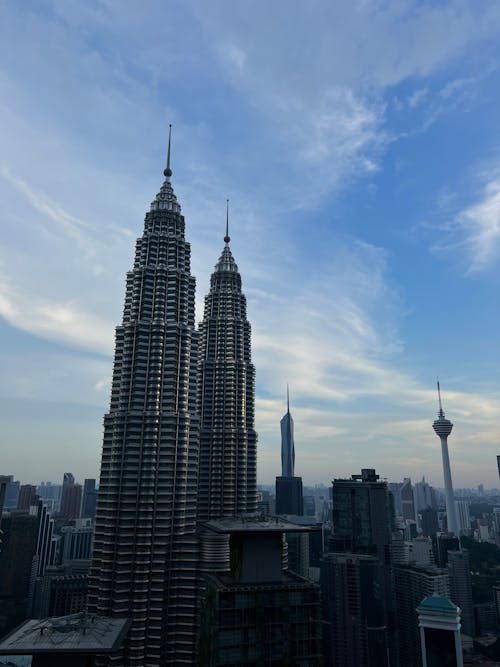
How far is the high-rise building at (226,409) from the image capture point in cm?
17212

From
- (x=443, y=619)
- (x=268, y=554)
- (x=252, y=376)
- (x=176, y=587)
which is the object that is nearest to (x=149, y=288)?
(x=252, y=376)

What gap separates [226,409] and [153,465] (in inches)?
1926

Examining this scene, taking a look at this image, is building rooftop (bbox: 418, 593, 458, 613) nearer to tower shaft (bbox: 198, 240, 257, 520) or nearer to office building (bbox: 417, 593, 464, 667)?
office building (bbox: 417, 593, 464, 667)

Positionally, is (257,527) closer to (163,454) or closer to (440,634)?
(163,454)

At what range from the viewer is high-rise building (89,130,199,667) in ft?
415

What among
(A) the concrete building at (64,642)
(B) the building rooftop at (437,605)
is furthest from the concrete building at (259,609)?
(B) the building rooftop at (437,605)

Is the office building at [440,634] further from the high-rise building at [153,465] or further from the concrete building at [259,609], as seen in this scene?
the concrete building at [259,609]

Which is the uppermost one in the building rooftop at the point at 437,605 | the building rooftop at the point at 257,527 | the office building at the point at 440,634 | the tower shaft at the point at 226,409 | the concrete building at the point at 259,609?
the tower shaft at the point at 226,409

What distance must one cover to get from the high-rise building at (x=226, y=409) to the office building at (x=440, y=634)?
65.0 m

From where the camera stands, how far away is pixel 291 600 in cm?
7275

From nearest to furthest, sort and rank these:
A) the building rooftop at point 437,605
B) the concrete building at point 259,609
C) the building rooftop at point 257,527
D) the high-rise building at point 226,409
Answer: the concrete building at point 259,609, the building rooftop at point 257,527, the building rooftop at point 437,605, the high-rise building at point 226,409

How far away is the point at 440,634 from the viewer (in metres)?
141

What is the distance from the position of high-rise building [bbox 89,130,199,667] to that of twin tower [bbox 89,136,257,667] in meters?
0.29

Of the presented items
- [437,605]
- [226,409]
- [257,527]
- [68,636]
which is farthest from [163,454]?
[437,605]
